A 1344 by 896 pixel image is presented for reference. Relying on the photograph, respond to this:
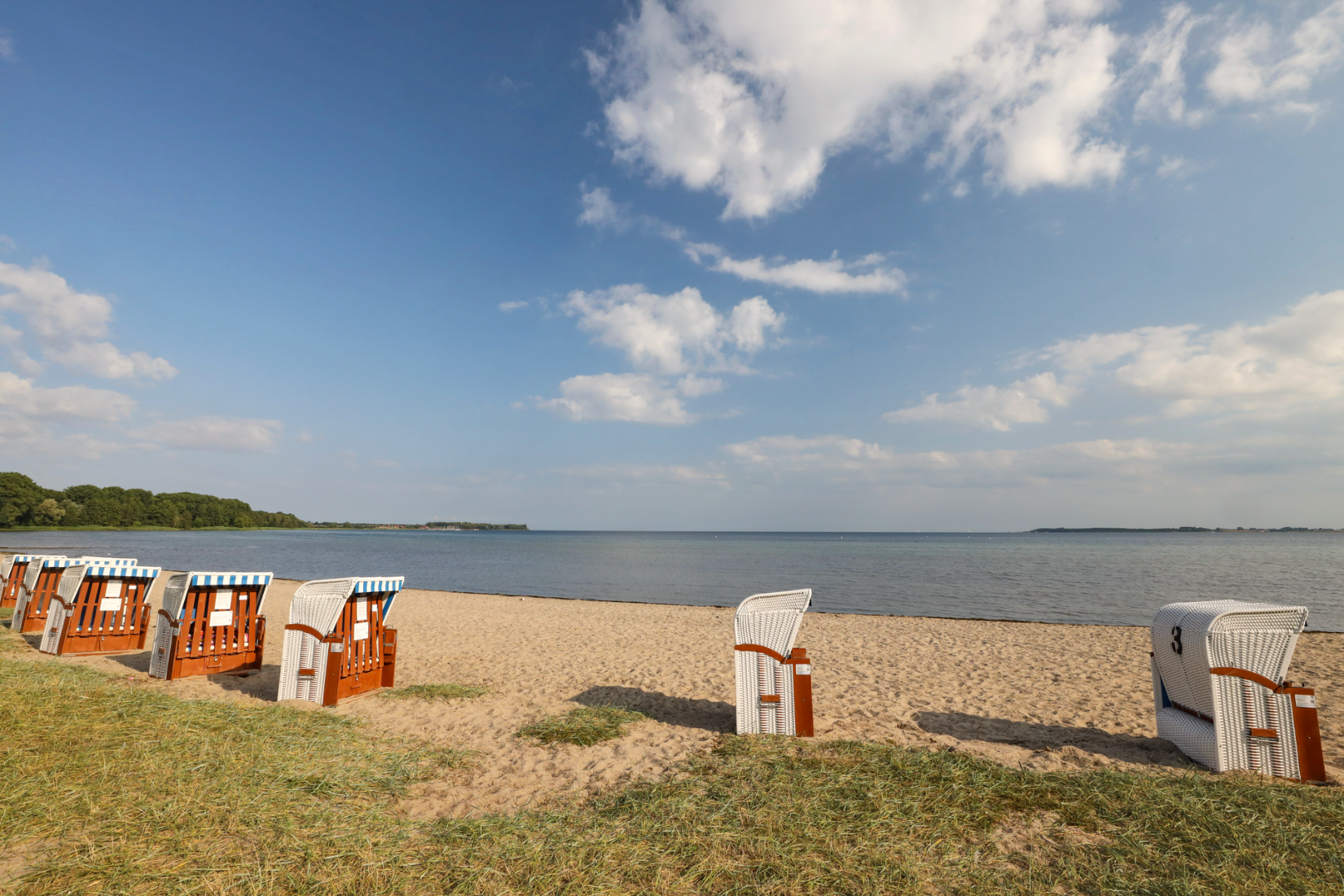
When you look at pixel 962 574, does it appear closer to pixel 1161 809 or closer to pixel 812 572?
pixel 812 572

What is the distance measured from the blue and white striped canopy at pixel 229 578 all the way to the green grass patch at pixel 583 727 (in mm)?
5379

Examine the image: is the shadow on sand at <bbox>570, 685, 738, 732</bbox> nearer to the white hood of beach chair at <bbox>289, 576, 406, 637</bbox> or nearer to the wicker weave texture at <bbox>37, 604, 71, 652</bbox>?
the white hood of beach chair at <bbox>289, 576, 406, 637</bbox>

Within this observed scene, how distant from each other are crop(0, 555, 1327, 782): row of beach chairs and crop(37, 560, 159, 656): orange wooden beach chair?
2 cm

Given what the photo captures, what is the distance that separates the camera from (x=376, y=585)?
8836 mm

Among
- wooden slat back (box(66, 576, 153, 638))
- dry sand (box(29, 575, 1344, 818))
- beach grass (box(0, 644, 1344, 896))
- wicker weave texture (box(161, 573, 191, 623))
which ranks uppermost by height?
wicker weave texture (box(161, 573, 191, 623))

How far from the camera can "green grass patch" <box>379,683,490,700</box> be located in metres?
8.83

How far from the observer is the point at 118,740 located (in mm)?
5730

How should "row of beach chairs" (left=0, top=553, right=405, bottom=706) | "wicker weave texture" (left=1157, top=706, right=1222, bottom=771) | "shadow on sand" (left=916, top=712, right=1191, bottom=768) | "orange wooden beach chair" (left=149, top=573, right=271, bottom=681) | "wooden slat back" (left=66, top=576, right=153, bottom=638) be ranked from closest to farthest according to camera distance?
"wicker weave texture" (left=1157, top=706, right=1222, bottom=771)
"shadow on sand" (left=916, top=712, right=1191, bottom=768)
"row of beach chairs" (left=0, top=553, right=405, bottom=706)
"orange wooden beach chair" (left=149, top=573, right=271, bottom=681)
"wooden slat back" (left=66, top=576, right=153, bottom=638)

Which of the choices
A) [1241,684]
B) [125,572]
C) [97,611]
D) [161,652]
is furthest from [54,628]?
[1241,684]

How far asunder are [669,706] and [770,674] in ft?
8.05

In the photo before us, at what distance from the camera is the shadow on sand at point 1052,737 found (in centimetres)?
654

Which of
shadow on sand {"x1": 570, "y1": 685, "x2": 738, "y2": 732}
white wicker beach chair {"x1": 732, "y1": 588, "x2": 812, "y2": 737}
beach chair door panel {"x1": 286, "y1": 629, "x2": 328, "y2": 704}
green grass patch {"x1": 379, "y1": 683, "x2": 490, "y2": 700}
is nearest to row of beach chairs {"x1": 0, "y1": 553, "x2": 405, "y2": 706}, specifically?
beach chair door panel {"x1": 286, "y1": 629, "x2": 328, "y2": 704}

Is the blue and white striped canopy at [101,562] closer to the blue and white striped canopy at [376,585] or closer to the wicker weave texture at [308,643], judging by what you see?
the wicker weave texture at [308,643]

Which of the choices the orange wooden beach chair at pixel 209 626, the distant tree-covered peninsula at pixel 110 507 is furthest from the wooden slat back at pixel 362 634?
the distant tree-covered peninsula at pixel 110 507
